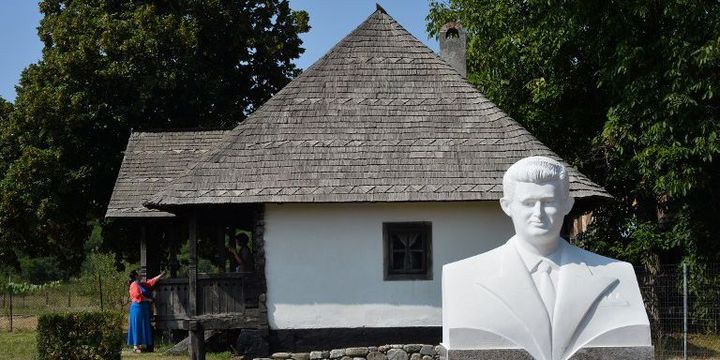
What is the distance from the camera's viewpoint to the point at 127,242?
28.2 metres

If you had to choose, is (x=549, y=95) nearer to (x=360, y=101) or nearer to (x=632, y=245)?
(x=632, y=245)

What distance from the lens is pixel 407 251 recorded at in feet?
56.6

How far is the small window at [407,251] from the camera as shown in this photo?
56.4 ft

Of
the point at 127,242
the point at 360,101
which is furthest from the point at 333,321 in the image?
the point at 127,242

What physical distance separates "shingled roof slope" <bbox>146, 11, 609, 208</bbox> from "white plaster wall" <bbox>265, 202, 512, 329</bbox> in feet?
1.92

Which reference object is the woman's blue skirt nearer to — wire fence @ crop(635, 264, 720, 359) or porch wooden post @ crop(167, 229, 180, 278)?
porch wooden post @ crop(167, 229, 180, 278)

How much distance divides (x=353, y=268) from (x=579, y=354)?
1039 centimetres

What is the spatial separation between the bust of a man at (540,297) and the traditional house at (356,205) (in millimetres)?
9385

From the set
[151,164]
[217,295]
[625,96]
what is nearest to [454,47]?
[625,96]

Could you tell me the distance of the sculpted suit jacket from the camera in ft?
22.5

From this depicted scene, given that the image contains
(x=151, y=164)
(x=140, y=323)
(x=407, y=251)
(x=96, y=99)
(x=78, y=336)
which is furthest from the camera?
(x=96, y=99)

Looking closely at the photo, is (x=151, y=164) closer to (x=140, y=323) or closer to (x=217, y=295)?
(x=140, y=323)

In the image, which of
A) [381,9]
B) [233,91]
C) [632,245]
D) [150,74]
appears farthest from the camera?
[233,91]

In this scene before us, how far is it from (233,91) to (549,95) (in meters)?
10.9
